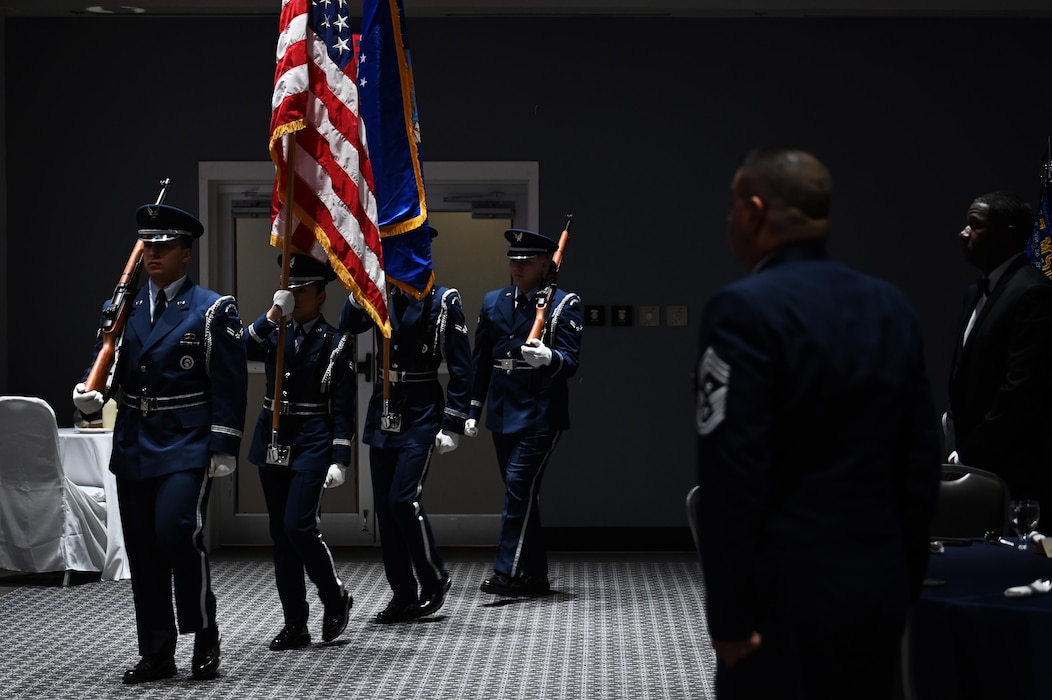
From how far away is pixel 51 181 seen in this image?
8.06 m

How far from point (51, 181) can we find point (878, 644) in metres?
7.14

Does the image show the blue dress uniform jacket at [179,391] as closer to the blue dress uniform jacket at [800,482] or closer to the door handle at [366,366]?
the blue dress uniform jacket at [800,482]

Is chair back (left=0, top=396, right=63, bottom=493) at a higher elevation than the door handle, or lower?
lower

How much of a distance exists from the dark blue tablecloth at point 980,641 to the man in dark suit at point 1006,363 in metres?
1.27

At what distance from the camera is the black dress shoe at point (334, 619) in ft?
17.1

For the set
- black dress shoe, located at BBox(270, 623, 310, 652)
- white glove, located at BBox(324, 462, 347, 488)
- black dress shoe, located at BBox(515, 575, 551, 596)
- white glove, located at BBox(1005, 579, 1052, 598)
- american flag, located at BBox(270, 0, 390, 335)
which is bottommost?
black dress shoe, located at BBox(515, 575, 551, 596)

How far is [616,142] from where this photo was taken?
26.4ft

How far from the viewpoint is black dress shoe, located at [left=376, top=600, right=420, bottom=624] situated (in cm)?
572

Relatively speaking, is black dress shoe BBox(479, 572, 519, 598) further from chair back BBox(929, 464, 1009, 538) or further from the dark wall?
chair back BBox(929, 464, 1009, 538)

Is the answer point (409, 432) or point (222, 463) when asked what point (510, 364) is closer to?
point (409, 432)

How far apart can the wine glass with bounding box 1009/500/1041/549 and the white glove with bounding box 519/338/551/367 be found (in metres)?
3.17

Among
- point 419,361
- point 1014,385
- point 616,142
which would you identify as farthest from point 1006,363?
point 616,142

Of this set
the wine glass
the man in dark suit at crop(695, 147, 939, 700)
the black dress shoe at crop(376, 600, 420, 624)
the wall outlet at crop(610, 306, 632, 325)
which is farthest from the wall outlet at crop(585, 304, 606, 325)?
the man in dark suit at crop(695, 147, 939, 700)

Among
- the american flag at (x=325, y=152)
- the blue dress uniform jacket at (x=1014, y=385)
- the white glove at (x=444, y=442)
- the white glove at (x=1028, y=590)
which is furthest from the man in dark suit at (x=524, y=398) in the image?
the white glove at (x=1028, y=590)
